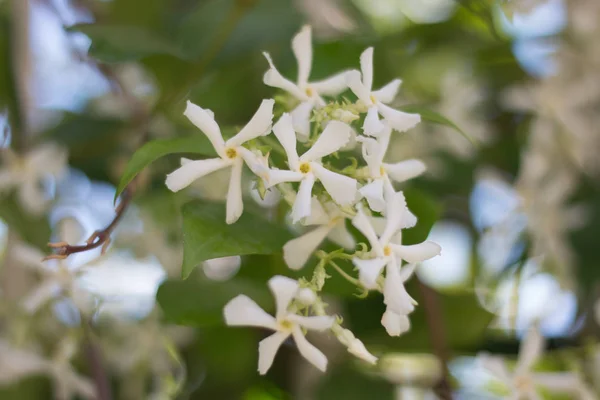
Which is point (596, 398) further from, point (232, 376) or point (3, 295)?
point (3, 295)

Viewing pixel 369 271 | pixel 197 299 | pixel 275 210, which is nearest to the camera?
pixel 369 271

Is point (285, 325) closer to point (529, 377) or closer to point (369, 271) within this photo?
point (369, 271)

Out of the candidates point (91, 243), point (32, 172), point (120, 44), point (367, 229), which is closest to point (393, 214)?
point (367, 229)

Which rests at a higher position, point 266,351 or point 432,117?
point 432,117

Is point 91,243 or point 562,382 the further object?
point 562,382

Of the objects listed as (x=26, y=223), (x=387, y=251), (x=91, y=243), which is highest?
(x=387, y=251)

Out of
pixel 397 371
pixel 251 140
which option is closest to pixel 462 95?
pixel 397 371

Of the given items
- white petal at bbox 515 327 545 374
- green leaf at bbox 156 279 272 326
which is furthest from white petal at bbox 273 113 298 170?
white petal at bbox 515 327 545 374
